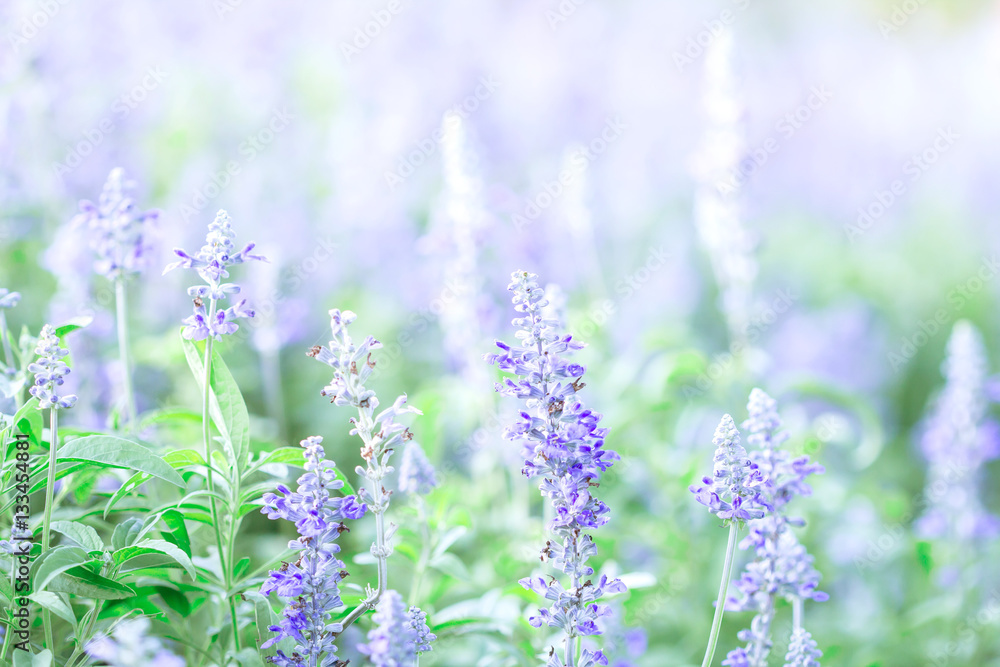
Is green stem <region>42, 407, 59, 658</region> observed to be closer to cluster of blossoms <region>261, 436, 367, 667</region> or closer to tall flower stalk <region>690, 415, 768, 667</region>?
cluster of blossoms <region>261, 436, 367, 667</region>

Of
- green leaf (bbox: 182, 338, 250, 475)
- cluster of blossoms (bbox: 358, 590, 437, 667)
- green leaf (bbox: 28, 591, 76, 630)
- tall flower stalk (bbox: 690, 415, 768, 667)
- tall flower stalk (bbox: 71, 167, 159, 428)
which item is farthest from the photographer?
tall flower stalk (bbox: 71, 167, 159, 428)

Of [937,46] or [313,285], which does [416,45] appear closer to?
[313,285]

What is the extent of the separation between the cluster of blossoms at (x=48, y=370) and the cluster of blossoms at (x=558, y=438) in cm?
72

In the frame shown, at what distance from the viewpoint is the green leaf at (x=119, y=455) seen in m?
1.36

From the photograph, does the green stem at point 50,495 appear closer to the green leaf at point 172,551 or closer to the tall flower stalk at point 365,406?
the green leaf at point 172,551

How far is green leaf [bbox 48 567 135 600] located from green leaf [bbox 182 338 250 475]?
0.86ft

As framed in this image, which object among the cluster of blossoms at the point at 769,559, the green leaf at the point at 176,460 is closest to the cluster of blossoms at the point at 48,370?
the green leaf at the point at 176,460

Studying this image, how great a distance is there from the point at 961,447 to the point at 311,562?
7.38 feet

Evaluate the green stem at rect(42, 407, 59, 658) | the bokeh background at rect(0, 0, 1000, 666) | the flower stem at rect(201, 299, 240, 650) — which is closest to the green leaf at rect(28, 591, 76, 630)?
the green stem at rect(42, 407, 59, 658)

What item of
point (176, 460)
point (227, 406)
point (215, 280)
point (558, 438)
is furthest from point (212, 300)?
point (558, 438)

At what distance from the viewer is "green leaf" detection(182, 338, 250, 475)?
4.92 feet

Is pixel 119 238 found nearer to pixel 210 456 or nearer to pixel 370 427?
pixel 210 456

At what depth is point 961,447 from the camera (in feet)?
9.08

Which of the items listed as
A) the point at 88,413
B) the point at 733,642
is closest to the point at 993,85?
the point at 733,642
